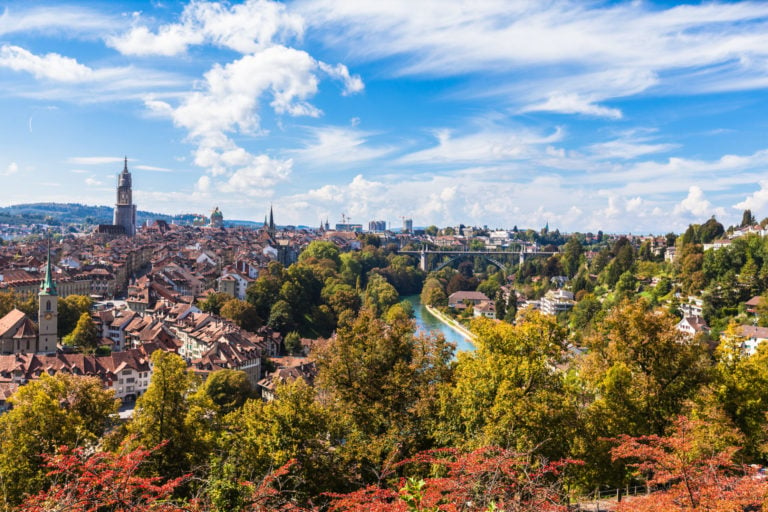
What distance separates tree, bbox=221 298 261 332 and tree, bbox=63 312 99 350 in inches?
302

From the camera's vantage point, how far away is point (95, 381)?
12.8m

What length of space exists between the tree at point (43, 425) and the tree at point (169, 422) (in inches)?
42.3

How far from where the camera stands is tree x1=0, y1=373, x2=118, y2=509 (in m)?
10.3

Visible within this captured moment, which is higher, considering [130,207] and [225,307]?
[130,207]

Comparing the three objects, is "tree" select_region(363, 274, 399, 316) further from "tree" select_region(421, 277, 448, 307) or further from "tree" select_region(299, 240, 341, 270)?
"tree" select_region(299, 240, 341, 270)

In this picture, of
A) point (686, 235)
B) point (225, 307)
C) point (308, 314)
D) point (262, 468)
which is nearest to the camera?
point (262, 468)

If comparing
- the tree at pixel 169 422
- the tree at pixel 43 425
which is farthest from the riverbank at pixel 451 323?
the tree at pixel 169 422

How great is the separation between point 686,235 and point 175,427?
158 feet

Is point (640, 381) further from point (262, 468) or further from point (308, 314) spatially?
point (308, 314)

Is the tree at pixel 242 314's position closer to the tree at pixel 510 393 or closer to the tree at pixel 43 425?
the tree at pixel 43 425

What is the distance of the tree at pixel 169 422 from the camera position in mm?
10758

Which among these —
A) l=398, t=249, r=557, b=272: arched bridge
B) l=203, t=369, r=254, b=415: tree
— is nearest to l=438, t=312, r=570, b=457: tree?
l=203, t=369, r=254, b=415: tree

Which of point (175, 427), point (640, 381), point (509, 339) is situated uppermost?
point (509, 339)

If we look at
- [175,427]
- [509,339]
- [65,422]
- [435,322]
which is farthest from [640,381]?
[435,322]
